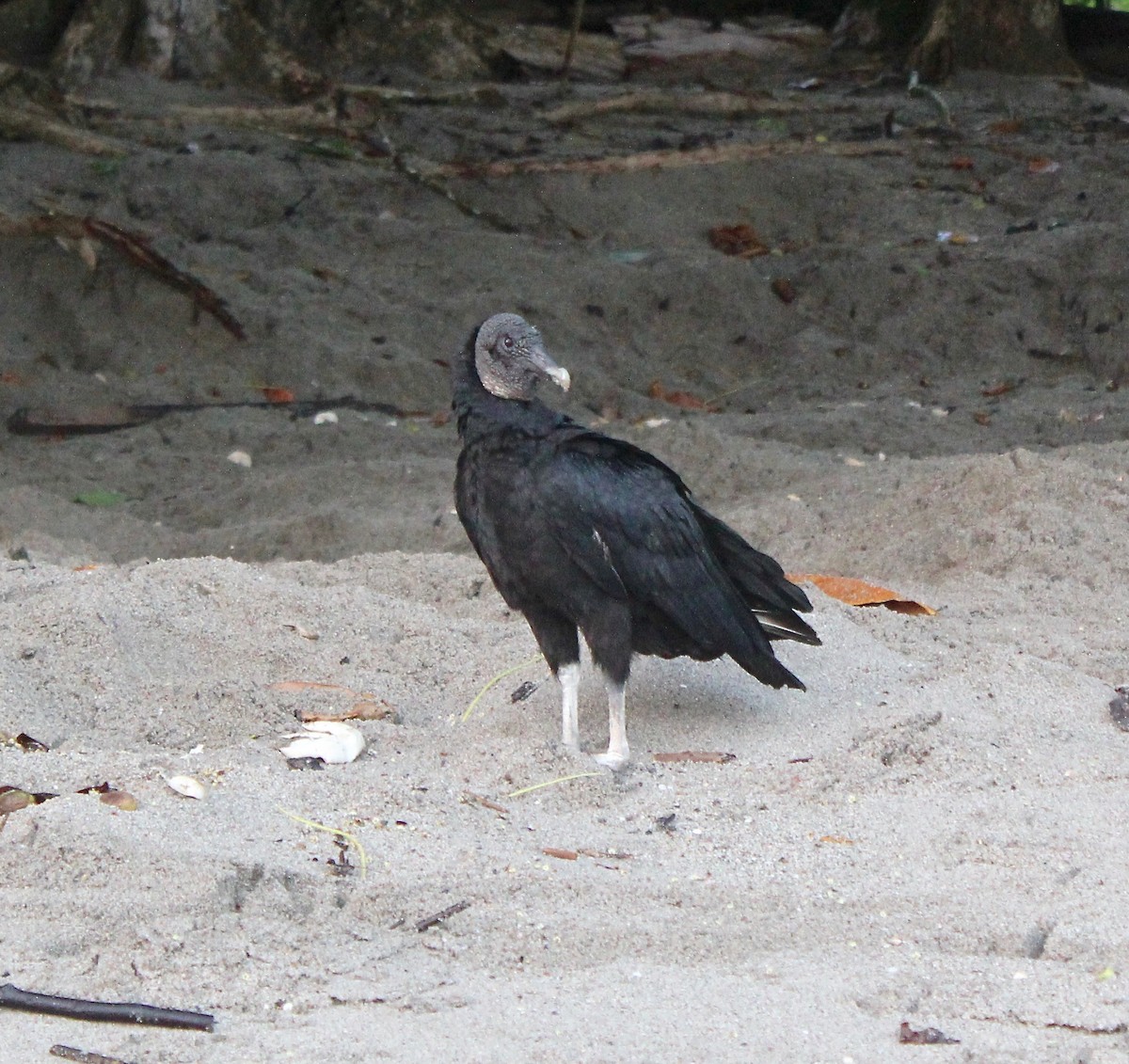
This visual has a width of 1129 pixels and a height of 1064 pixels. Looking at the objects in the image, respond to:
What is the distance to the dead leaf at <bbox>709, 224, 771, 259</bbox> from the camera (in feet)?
31.2

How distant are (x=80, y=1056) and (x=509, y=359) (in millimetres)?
2011

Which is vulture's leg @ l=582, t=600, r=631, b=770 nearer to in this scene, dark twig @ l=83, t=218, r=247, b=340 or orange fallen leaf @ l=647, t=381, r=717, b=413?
orange fallen leaf @ l=647, t=381, r=717, b=413

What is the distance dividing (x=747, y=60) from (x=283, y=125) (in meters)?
4.78

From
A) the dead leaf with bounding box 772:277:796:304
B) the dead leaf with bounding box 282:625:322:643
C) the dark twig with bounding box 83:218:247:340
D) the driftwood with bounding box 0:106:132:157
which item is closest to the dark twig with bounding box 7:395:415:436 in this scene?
the dark twig with bounding box 83:218:247:340

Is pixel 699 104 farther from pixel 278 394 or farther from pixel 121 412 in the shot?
pixel 121 412

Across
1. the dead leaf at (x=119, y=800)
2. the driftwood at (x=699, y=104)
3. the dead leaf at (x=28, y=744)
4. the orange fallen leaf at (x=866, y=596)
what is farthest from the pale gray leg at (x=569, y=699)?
the driftwood at (x=699, y=104)

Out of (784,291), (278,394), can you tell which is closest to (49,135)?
(278,394)

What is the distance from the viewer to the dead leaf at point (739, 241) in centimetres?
952

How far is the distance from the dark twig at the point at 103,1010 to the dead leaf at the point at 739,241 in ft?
24.9

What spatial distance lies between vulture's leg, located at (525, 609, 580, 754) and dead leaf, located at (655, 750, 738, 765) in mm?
216

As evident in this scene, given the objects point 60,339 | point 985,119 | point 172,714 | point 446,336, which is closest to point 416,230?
point 446,336

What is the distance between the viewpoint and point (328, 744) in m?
3.76

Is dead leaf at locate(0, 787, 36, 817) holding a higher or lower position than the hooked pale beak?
lower

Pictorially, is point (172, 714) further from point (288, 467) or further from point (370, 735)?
point (288, 467)
